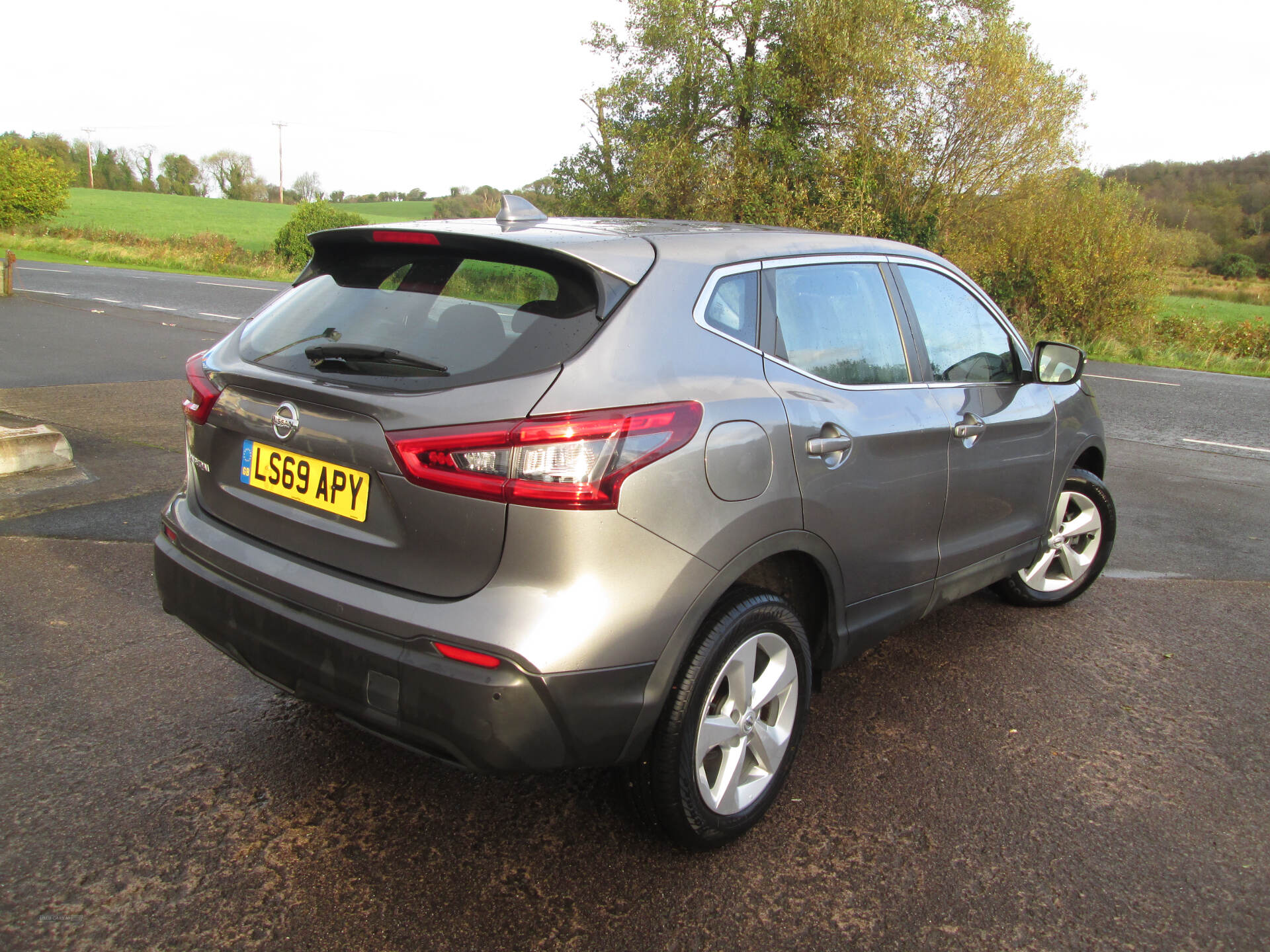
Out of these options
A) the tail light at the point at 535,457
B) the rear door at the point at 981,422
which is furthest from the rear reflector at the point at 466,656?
the rear door at the point at 981,422

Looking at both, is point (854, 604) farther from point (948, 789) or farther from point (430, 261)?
point (430, 261)

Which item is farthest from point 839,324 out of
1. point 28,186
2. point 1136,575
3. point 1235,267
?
point 1235,267

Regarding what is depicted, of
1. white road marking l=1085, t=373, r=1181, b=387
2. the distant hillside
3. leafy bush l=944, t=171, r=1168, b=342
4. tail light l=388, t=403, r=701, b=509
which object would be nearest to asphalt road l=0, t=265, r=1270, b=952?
tail light l=388, t=403, r=701, b=509

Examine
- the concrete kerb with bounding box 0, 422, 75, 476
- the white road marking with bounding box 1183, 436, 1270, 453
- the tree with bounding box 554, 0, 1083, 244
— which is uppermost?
the tree with bounding box 554, 0, 1083, 244

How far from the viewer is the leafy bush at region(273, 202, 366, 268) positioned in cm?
3195

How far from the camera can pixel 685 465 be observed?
2246mm

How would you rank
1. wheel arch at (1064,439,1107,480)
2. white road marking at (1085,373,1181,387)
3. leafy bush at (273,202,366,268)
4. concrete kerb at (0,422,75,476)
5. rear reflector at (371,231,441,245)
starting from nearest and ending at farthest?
rear reflector at (371,231,441,245) < wheel arch at (1064,439,1107,480) < concrete kerb at (0,422,75,476) < white road marking at (1085,373,1181,387) < leafy bush at (273,202,366,268)

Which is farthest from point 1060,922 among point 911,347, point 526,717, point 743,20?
point 743,20

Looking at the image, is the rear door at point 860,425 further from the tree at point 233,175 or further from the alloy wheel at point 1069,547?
the tree at point 233,175

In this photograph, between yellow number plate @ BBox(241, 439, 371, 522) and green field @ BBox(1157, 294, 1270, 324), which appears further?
green field @ BBox(1157, 294, 1270, 324)

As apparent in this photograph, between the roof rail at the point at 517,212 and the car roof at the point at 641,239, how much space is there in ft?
0.11

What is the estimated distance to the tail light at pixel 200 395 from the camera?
264cm

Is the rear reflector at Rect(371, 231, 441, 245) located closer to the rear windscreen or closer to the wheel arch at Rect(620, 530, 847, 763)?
the rear windscreen

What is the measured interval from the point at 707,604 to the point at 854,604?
0.83 m
